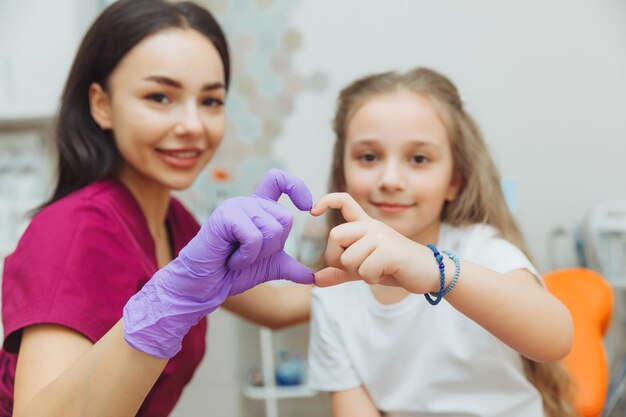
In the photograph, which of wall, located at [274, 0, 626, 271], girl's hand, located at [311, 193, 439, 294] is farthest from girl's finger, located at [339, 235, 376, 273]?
wall, located at [274, 0, 626, 271]

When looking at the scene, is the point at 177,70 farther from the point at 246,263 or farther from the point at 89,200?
the point at 246,263

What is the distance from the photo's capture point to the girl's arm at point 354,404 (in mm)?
1030

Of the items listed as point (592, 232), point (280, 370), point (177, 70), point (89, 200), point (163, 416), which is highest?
point (177, 70)

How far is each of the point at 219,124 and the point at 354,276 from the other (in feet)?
1.64

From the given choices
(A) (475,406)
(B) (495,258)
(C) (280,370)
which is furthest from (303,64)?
(A) (475,406)

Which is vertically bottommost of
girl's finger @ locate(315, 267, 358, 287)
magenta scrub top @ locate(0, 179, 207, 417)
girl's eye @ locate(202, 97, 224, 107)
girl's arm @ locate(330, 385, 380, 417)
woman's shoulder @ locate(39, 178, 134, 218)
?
girl's arm @ locate(330, 385, 380, 417)

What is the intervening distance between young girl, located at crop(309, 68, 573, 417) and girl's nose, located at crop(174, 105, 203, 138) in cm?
29

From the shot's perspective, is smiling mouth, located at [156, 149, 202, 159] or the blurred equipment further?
the blurred equipment

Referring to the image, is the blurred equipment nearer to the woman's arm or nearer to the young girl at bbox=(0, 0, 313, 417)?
the young girl at bbox=(0, 0, 313, 417)

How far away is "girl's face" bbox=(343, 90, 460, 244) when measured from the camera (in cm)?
100

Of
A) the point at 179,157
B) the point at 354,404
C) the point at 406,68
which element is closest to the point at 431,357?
the point at 354,404

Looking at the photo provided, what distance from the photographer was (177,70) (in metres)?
1.02

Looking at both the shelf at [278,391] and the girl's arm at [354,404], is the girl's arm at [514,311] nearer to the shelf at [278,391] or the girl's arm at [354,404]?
the girl's arm at [354,404]

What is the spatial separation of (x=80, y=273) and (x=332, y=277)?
1.31ft
